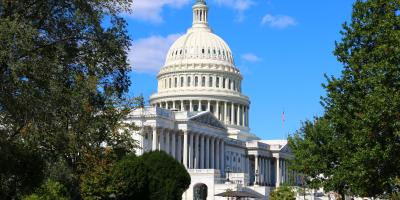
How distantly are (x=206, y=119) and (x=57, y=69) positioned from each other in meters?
120

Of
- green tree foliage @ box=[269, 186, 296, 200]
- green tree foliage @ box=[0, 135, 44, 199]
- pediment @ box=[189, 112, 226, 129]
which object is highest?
pediment @ box=[189, 112, 226, 129]

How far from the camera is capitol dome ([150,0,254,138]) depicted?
577ft

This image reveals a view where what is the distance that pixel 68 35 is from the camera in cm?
2919

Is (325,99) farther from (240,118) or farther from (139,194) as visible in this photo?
(240,118)

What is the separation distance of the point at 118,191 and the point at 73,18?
102 feet

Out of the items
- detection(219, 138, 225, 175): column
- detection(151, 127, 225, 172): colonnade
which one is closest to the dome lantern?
detection(219, 138, 225, 175): column

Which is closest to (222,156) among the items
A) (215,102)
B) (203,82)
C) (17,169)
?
(215,102)

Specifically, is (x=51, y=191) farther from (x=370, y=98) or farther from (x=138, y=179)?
(x=370, y=98)

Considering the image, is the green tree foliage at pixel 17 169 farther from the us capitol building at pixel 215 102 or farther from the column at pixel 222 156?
the column at pixel 222 156

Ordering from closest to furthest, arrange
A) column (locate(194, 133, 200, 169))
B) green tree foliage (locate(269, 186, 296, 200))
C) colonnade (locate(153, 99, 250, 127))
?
green tree foliage (locate(269, 186, 296, 200))
column (locate(194, 133, 200, 169))
colonnade (locate(153, 99, 250, 127))

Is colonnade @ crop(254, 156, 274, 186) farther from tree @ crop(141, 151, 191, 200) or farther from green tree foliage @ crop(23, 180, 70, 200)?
green tree foliage @ crop(23, 180, 70, 200)

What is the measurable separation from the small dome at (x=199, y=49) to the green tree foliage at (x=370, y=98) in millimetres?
130524

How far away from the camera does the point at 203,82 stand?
179 metres

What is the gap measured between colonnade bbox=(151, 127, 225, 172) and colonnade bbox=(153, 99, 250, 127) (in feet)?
77.3
